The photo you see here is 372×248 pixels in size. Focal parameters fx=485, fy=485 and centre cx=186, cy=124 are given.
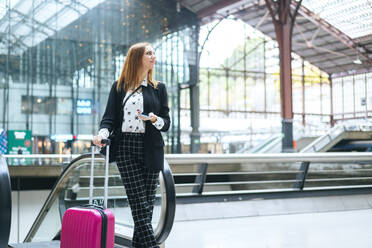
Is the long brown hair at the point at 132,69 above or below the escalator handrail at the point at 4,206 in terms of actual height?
above

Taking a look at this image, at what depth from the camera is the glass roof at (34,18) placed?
2588 centimetres

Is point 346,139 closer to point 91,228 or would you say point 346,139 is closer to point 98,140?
point 98,140

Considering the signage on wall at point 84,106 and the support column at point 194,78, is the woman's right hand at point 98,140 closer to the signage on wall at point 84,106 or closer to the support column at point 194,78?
the signage on wall at point 84,106

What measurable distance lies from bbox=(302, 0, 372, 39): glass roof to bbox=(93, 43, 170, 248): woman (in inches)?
1104

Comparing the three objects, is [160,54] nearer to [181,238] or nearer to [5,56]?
[5,56]

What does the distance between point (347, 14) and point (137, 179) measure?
A: 31340 mm

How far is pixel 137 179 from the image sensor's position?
320 centimetres

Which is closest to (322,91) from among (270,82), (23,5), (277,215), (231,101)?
(270,82)

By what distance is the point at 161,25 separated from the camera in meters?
29.4

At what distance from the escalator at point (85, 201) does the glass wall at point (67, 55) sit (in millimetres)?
21453

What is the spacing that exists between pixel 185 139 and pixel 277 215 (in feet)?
78.9

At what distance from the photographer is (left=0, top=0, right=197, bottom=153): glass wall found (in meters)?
26.2

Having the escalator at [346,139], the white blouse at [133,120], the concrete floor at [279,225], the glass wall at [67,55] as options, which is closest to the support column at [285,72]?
the escalator at [346,139]

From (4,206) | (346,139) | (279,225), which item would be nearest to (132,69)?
(4,206)
